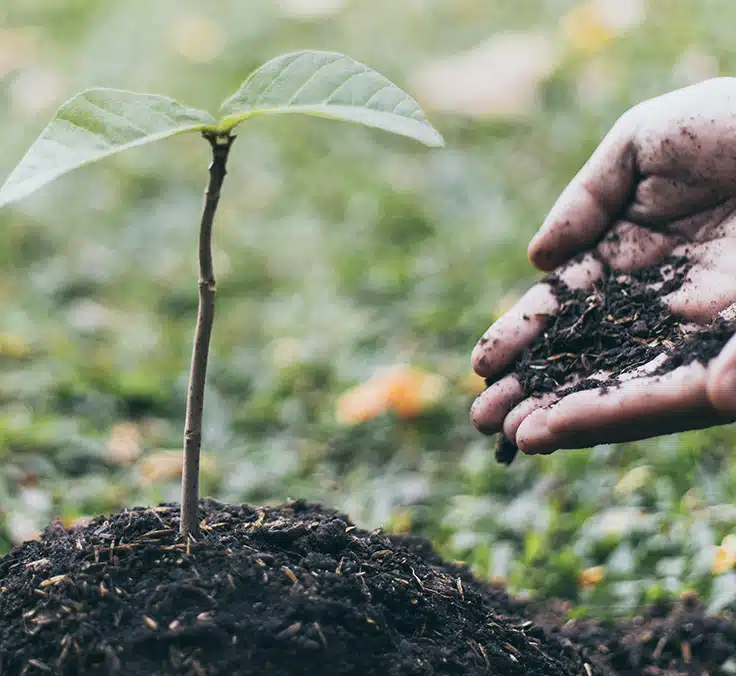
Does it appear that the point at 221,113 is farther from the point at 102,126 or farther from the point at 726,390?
the point at 726,390

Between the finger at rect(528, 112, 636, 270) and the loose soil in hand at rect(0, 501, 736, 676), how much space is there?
0.96 meters

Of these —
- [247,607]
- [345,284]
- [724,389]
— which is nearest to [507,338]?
[724,389]

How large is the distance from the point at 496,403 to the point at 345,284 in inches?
98.6

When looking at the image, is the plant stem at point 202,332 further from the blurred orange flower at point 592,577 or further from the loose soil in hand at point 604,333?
the blurred orange flower at point 592,577

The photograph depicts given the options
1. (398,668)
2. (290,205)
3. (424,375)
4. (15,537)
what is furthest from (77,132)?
(290,205)

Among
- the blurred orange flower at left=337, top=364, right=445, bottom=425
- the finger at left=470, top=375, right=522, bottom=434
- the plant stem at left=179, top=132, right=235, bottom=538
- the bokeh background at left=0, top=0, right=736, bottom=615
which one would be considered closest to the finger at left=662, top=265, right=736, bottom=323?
the finger at left=470, top=375, right=522, bottom=434

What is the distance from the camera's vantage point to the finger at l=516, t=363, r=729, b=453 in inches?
59.8

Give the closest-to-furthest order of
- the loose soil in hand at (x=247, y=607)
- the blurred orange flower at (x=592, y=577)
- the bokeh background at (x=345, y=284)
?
the loose soil in hand at (x=247, y=607), the blurred orange flower at (x=592, y=577), the bokeh background at (x=345, y=284)

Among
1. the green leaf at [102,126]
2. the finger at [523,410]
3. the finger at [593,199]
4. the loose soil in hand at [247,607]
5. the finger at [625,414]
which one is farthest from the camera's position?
the finger at [593,199]

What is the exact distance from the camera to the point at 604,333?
2000 millimetres

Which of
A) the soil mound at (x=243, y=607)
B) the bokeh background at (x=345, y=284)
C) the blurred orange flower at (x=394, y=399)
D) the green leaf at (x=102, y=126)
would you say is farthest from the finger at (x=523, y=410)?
the blurred orange flower at (x=394, y=399)

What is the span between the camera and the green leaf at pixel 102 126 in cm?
129

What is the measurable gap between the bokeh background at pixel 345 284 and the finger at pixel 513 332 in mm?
748

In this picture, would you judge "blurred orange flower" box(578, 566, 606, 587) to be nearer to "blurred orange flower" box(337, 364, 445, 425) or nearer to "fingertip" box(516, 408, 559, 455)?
"fingertip" box(516, 408, 559, 455)
